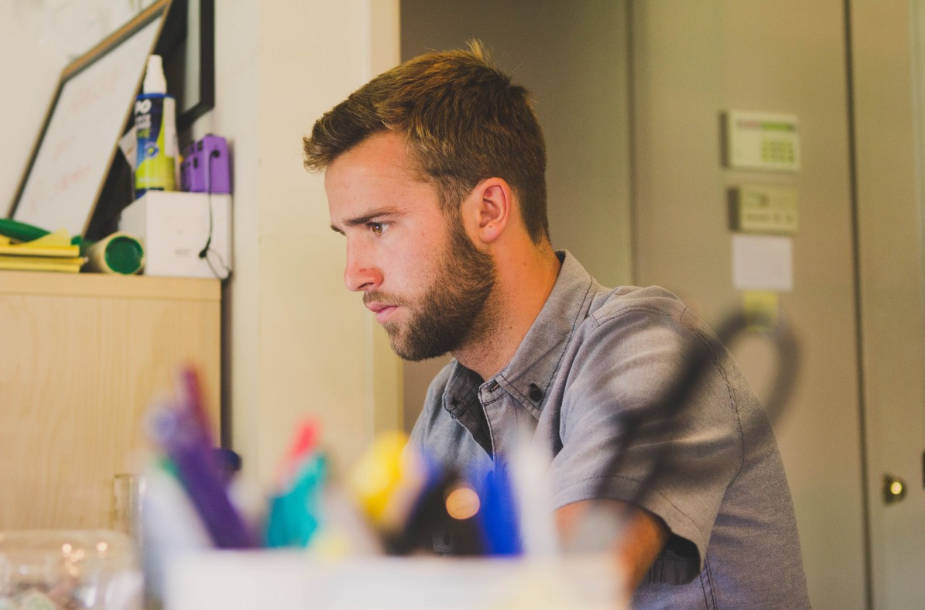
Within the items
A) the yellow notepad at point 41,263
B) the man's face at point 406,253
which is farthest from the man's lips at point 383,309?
the yellow notepad at point 41,263

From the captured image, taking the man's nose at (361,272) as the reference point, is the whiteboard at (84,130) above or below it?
above

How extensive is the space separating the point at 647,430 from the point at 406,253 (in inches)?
36.3

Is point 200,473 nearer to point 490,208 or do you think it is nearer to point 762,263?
point 490,208

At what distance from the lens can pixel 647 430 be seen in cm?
26

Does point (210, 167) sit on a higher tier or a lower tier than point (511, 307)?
higher

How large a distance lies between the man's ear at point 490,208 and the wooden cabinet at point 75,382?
1.69 feet

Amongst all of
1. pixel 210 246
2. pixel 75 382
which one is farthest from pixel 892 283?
pixel 75 382

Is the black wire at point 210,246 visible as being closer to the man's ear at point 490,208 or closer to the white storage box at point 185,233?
the white storage box at point 185,233

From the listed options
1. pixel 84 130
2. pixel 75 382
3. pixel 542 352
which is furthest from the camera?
pixel 84 130

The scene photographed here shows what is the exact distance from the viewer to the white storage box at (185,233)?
1482 millimetres

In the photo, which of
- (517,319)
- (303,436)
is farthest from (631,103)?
(303,436)

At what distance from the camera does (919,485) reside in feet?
6.45

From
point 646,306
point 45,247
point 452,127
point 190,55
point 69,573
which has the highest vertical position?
point 190,55

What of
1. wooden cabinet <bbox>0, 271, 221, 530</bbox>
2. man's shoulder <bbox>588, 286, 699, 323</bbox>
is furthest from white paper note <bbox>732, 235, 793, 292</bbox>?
wooden cabinet <bbox>0, 271, 221, 530</bbox>
